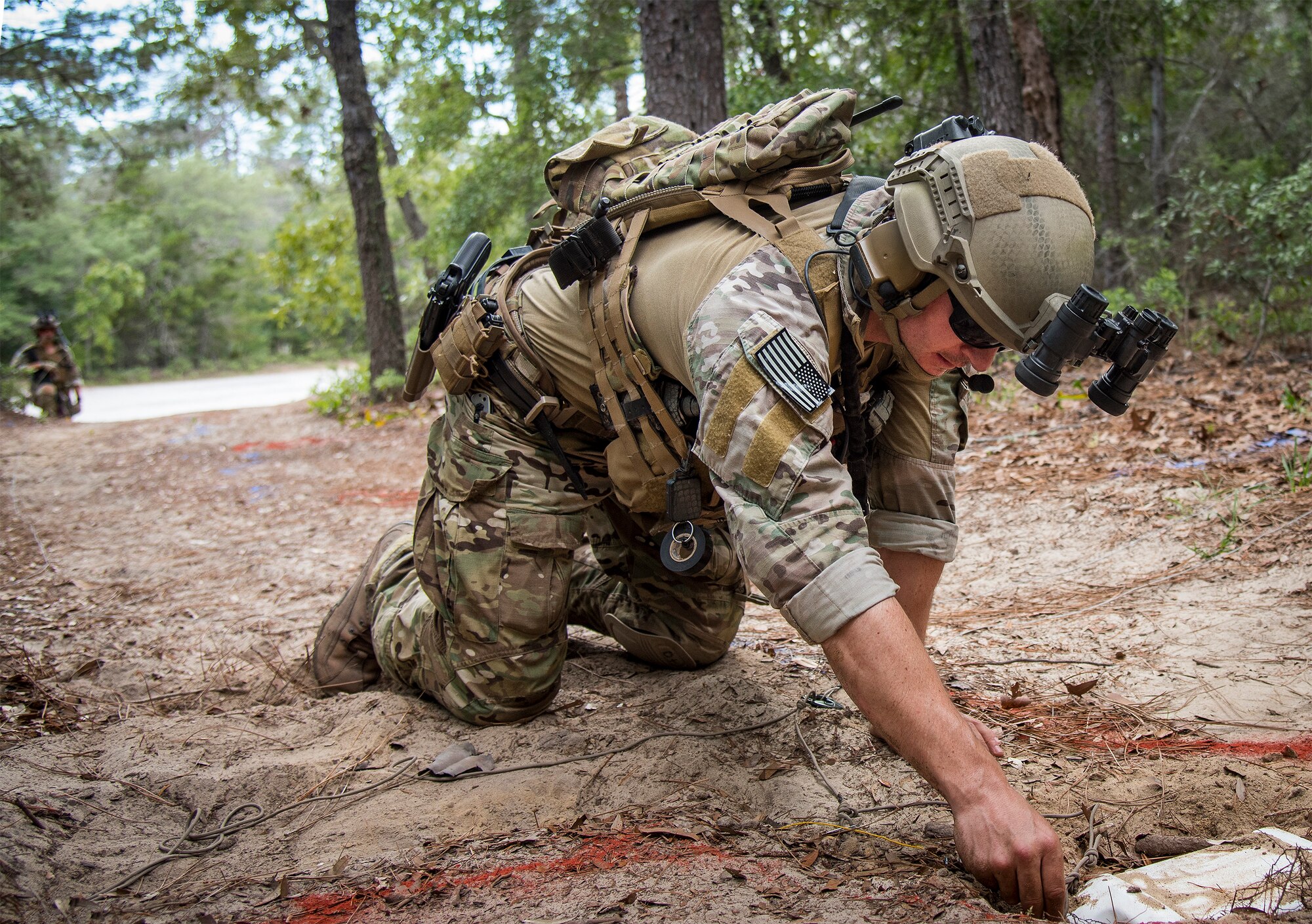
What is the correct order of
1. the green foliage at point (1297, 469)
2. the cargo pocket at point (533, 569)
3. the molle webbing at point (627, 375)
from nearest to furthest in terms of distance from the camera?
the molle webbing at point (627, 375) < the cargo pocket at point (533, 569) < the green foliage at point (1297, 469)

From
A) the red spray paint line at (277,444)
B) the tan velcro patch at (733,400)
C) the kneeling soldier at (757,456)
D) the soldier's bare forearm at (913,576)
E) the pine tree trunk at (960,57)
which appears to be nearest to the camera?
the kneeling soldier at (757,456)

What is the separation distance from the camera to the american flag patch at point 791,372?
74.7 inches

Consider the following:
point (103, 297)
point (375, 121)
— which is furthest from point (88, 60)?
point (103, 297)

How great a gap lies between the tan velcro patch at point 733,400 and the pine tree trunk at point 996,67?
664 cm

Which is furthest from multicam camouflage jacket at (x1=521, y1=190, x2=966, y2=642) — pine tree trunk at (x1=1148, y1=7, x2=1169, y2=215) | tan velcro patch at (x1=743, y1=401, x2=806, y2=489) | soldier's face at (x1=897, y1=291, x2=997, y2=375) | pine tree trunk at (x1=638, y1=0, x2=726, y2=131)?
pine tree trunk at (x1=1148, y1=7, x2=1169, y2=215)

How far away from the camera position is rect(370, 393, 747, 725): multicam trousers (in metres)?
2.77

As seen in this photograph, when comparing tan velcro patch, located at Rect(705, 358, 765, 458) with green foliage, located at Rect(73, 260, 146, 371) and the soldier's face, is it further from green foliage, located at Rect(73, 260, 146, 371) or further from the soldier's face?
green foliage, located at Rect(73, 260, 146, 371)

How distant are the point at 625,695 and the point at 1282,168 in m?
11.9

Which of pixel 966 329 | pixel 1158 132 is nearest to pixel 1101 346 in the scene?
pixel 966 329

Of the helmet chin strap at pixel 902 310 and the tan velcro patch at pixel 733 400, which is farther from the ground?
the helmet chin strap at pixel 902 310

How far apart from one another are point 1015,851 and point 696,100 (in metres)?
4.90

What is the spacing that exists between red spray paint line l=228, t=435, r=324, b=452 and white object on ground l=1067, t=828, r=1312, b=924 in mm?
9000

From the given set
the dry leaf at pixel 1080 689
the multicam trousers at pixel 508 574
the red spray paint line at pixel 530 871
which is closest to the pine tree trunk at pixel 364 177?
the multicam trousers at pixel 508 574

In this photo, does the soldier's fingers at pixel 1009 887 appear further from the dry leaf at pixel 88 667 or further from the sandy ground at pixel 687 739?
the dry leaf at pixel 88 667
